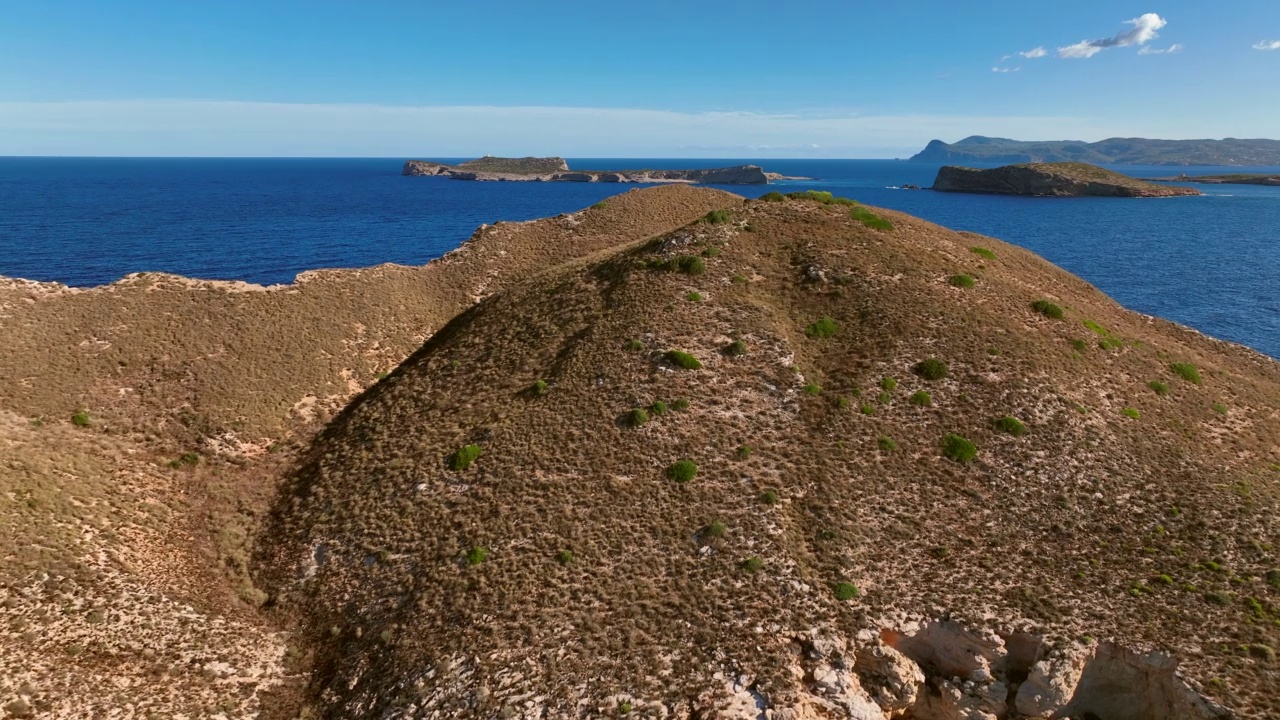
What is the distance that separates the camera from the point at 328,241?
150000 millimetres

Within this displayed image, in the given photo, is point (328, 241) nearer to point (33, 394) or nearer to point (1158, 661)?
point (33, 394)

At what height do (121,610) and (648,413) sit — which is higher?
(648,413)

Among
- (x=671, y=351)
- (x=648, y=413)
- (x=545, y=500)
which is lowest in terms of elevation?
(x=545, y=500)

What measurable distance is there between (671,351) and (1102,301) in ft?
162

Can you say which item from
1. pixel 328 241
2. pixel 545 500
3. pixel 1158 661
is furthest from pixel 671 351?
pixel 328 241

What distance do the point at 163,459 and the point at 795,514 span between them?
41.9 meters

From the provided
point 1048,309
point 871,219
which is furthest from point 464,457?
point 871,219

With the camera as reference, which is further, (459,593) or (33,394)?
(33,394)

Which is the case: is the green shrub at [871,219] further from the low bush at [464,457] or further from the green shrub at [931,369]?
the low bush at [464,457]

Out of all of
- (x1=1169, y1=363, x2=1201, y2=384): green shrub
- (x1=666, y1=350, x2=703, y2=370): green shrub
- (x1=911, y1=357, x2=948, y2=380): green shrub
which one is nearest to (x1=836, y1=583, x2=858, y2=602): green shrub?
(x1=666, y1=350, x2=703, y2=370): green shrub

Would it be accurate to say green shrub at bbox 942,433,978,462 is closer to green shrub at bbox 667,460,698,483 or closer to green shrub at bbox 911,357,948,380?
green shrub at bbox 911,357,948,380

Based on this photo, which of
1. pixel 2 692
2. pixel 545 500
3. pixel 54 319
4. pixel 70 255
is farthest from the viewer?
pixel 70 255

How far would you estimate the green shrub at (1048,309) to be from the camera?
5200 centimetres

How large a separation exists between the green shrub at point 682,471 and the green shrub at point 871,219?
4009 centimetres
